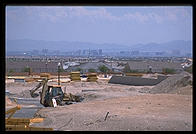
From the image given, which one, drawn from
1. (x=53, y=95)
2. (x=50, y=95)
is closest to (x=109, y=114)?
(x=50, y=95)

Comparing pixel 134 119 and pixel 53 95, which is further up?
pixel 53 95

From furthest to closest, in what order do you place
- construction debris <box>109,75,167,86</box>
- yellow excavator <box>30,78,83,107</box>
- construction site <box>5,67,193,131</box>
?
construction debris <box>109,75,167,86</box> < yellow excavator <box>30,78,83,107</box> < construction site <box>5,67,193,131</box>

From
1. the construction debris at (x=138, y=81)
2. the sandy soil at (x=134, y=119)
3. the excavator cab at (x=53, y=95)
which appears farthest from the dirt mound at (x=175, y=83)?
the excavator cab at (x=53, y=95)

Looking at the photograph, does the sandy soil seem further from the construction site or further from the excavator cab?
the excavator cab

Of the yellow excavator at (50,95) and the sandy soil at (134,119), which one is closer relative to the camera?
the sandy soil at (134,119)

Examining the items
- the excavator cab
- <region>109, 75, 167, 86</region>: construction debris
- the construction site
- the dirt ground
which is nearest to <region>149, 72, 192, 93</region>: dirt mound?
the construction site

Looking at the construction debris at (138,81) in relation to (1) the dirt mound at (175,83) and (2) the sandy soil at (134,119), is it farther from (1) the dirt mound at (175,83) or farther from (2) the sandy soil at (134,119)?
(2) the sandy soil at (134,119)

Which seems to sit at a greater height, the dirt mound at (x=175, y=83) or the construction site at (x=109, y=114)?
the dirt mound at (x=175, y=83)

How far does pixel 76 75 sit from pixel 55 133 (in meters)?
44.5

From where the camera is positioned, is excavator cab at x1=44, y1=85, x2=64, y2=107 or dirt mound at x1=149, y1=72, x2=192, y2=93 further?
dirt mound at x1=149, y1=72, x2=192, y2=93

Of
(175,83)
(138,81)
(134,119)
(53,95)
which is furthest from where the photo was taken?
(138,81)

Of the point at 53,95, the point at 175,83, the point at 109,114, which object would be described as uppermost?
the point at 175,83

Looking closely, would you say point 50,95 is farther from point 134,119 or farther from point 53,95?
point 134,119

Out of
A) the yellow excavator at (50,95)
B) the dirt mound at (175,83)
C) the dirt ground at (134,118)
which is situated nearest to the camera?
the dirt ground at (134,118)
